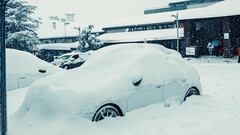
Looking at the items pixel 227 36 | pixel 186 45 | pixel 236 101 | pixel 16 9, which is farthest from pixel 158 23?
pixel 236 101

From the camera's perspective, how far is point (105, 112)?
20.1 feet

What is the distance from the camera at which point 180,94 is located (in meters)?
7.75

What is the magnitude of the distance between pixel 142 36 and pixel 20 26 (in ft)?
51.7

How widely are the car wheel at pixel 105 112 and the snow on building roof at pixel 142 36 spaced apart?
3260cm

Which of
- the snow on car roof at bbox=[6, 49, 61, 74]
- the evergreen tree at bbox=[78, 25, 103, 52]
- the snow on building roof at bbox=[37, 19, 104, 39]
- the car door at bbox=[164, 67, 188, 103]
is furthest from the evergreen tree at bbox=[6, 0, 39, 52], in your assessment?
the car door at bbox=[164, 67, 188, 103]

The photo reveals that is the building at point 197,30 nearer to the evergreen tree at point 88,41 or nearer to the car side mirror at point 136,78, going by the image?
the evergreen tree at point 88,41

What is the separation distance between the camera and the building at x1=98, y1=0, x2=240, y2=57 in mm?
32500

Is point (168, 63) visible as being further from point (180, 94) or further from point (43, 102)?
point (43, 102)

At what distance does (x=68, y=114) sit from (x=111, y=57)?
7.18 ft

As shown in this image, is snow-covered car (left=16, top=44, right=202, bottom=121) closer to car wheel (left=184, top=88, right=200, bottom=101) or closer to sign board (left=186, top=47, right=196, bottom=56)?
car wheel (left=184, top=88, right=200, bottom=101)

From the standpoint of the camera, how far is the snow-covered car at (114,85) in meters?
5.82

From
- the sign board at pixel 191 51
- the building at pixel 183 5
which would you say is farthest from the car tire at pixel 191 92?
the building at pixel 183 5

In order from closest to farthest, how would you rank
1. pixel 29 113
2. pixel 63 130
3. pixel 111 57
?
pixel 63 130
pixel 29 113
pixel 111 57

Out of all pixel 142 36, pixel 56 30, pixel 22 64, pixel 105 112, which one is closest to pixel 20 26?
pixel 142 36
